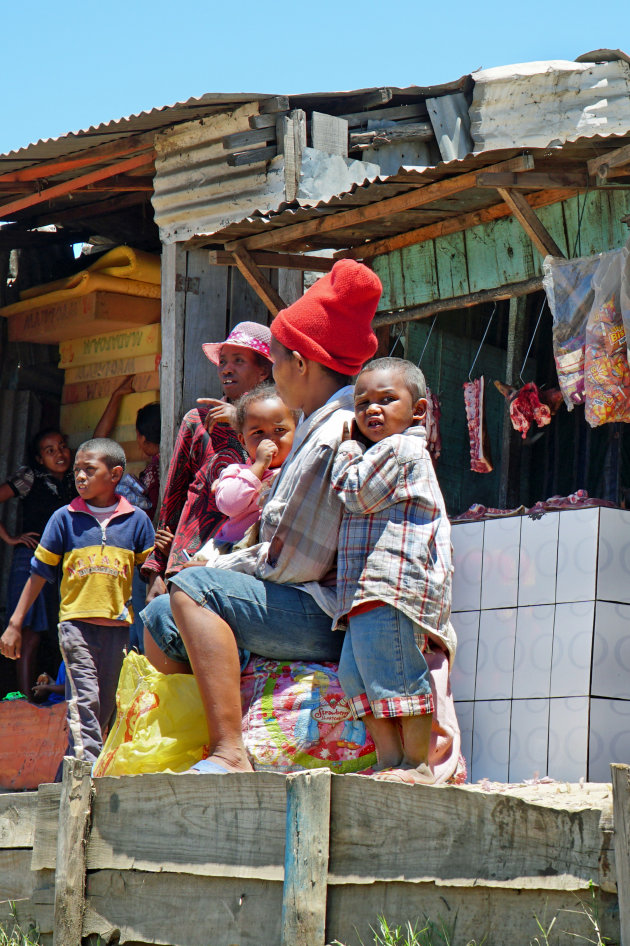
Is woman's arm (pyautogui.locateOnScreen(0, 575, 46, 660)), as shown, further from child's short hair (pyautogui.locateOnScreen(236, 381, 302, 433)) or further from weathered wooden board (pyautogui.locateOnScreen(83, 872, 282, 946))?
weathered wooden board (pyautogui.locateOnScreen(83, 872, 282, 946))

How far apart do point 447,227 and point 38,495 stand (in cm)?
408

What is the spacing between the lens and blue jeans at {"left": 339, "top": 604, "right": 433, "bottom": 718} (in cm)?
326

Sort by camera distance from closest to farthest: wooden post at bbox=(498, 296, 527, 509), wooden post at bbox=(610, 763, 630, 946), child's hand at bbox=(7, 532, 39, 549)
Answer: wooden post at bbox=(610, 763, 630, 946) < wooden post at bbox=(498, 296, 527, 509) < child's hand at bbox=(7, 532, 39, 549)

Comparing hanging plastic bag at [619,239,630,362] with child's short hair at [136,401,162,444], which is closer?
hanging plastic bag at [619,239,630,362]

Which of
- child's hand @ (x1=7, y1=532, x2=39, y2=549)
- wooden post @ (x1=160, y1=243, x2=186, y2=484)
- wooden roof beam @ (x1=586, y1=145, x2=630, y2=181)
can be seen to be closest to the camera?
wooden roof beam @ (x1=586, y1=145, x2=630, y2=181)

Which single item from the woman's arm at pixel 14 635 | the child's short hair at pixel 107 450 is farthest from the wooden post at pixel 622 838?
the child's short hair at pixel 107 450

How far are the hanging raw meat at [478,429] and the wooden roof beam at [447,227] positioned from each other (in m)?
0.79

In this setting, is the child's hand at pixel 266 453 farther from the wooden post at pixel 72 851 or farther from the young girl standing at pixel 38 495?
the young girl standing at pixel 38 495

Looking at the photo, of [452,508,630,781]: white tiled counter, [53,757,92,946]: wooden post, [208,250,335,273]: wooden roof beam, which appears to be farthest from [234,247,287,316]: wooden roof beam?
[53,757,92,946]: wooden post

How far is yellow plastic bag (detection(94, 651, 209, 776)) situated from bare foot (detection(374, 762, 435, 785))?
72 centimetres

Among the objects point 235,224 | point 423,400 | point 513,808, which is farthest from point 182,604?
point 235,224

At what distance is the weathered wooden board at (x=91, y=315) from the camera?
26.8 feet

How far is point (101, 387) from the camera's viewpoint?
871 cm

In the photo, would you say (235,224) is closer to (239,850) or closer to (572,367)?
(572,367)
